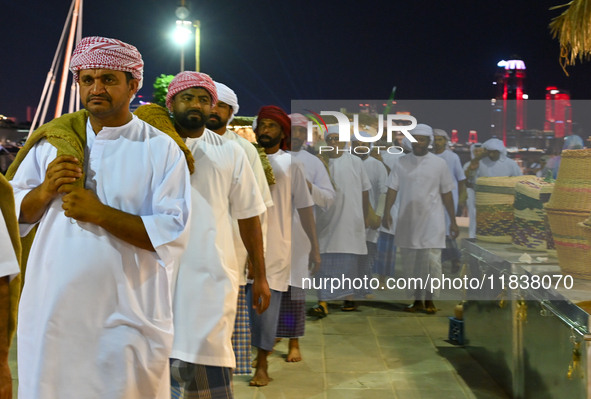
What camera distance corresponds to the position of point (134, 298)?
92.7 inches

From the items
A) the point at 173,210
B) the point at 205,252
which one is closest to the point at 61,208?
the point at 173,210

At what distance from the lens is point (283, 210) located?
498 cm

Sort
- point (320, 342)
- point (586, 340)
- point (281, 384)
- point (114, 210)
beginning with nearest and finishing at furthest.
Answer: point (114, 210)
point (586, 340)
point (281, 384)
point (320, 342)

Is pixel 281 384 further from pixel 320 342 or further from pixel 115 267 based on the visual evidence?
pixel 115 267

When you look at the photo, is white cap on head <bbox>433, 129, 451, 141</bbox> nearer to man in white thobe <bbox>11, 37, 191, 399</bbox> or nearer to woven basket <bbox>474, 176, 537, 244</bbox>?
woven basket <bbox>474, 176, 537, 244</bbox>

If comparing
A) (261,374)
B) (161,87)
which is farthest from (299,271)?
(161,87)

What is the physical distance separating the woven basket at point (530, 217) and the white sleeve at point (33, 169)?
3.53 metres

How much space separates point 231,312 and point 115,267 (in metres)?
1.20

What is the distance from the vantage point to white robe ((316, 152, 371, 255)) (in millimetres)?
6543

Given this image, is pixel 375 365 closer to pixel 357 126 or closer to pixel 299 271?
pixel 299 271

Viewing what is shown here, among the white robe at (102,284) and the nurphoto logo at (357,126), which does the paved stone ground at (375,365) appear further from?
the white robe at (102,284)

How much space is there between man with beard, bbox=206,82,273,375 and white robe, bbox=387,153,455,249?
2.73 m

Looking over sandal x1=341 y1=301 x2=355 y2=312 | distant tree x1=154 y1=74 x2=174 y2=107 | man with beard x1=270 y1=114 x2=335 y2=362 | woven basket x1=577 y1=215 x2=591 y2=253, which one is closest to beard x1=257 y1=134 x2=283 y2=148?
man with beard x1=270 y1=114 x2=335 y2=362

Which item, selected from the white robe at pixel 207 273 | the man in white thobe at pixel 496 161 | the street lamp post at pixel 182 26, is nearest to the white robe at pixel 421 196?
the man in white thobe at pixel 496 161
